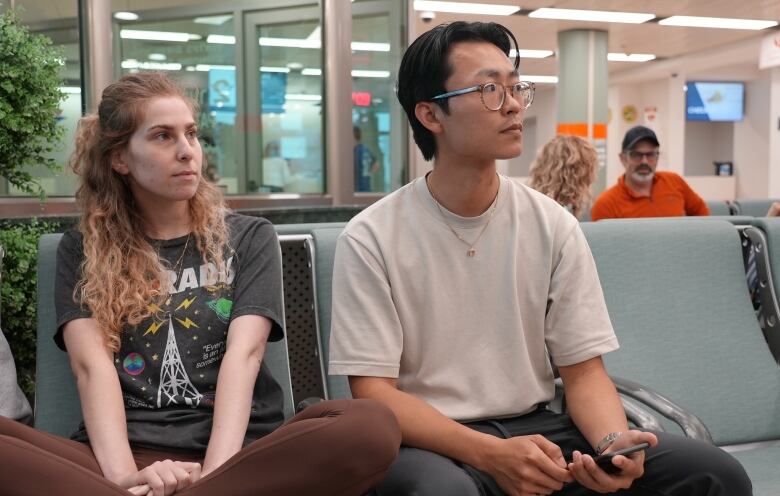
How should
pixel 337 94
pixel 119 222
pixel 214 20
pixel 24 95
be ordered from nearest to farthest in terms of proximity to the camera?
pixel 119 222 → pixel 24 95 → pixel 337 94 → pixel 214 20

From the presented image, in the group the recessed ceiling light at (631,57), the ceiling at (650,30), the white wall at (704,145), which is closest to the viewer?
the ceiling at (650,30)

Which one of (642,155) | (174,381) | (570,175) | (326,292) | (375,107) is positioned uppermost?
(375,107)

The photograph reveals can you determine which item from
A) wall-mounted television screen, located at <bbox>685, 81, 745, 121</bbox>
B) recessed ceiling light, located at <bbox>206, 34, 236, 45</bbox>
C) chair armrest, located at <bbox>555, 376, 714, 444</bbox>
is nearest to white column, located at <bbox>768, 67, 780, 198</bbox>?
→ wall-mounted television screen, located at <bbox>685, 81, 745, 121</bbox>

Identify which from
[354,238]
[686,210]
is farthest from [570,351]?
[686,210]

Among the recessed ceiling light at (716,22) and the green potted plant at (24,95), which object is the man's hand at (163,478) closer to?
the green potted plant at (24,95)

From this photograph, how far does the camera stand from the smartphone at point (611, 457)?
1.49 metres

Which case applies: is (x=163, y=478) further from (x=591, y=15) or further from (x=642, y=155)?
(x=591, y=15)

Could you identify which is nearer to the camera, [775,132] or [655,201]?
[655,201]

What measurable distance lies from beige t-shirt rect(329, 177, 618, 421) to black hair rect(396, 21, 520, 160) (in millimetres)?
238

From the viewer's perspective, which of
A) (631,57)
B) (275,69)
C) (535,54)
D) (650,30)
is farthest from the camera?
(631,57)

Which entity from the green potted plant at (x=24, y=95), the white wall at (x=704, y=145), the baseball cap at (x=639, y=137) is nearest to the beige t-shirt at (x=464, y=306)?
the green potted plant at (x=24, y=95)

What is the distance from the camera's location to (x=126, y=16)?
524cm

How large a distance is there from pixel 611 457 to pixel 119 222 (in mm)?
1270

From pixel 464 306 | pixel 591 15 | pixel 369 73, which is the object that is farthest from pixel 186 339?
pixel 591 15
